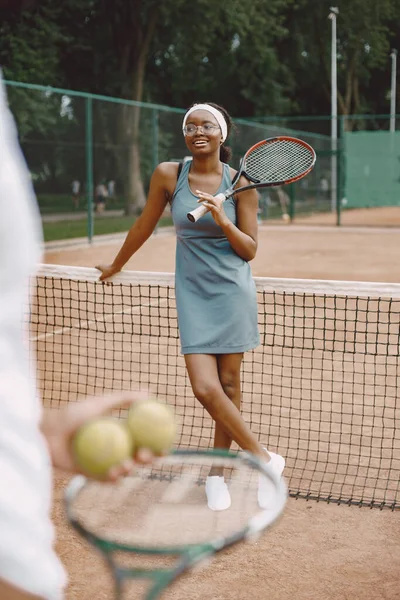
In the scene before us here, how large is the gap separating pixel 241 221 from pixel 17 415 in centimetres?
265

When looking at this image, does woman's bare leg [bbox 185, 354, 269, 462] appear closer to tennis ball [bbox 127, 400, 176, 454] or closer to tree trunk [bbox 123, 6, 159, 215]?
tennis ball [bbox 127, 400, 176, 454]

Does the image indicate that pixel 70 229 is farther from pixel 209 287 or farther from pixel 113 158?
pixel 209 287

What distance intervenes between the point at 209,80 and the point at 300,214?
11.7 metres

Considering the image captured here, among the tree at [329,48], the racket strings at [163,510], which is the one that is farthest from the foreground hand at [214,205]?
the tree at [329,48]

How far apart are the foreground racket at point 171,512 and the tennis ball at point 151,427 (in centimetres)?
10

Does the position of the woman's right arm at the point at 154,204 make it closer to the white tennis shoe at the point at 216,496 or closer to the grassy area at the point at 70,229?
the white tennis shoe at the point at 216,496

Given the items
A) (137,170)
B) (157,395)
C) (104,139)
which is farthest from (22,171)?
(137,170)

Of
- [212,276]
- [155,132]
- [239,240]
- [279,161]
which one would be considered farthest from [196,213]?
[155,132]

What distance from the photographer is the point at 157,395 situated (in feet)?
18.8

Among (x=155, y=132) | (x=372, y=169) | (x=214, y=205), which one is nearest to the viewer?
(x=214, y=205)

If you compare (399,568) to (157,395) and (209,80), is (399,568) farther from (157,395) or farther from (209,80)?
(209,80)

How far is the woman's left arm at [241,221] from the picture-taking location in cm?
342

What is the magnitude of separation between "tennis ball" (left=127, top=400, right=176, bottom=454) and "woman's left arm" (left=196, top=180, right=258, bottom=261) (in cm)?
216

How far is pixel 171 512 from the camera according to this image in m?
2.21
